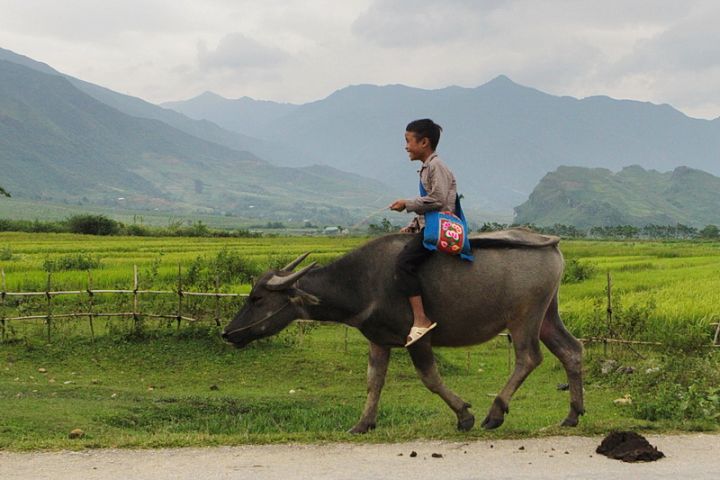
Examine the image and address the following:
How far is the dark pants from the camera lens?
20.7 feet

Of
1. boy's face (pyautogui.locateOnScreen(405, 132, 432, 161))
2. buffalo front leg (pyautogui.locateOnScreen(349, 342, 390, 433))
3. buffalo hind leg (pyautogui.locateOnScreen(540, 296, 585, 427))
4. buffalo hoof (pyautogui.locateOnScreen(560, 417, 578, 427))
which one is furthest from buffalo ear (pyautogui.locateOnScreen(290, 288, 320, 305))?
buffalo hoof (pyautogui.locateOnScreen(560, 417, 578, 427))

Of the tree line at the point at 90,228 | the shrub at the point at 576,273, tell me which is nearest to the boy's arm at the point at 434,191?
the shrub at the point at 576,273

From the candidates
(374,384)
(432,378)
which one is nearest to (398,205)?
(432,378)

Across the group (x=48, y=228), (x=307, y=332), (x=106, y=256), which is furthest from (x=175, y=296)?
(x=48, y=228)

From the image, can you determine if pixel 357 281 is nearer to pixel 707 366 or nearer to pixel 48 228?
pixel 707 366

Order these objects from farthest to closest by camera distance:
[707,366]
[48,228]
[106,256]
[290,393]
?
[48,228] < [106,256] < [290,393] < [707,366]

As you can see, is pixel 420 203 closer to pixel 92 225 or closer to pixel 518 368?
pixel 518 368

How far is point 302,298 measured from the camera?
669 cm

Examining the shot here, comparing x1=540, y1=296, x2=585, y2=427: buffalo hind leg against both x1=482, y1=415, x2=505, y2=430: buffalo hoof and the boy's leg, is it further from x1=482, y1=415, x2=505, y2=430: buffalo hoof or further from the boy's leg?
the boy's leg

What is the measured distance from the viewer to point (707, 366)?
9203 millimetres

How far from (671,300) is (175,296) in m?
10.1

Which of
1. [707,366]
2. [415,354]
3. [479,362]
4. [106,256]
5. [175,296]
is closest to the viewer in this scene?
[415,354]

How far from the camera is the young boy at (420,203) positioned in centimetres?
631

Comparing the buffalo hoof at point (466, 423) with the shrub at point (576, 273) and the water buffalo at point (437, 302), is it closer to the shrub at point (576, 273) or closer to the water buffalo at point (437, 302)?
the water buffalo at point (437, 302)
